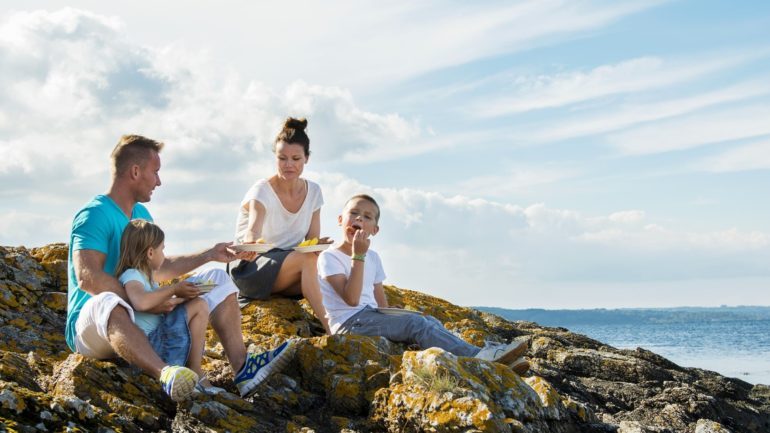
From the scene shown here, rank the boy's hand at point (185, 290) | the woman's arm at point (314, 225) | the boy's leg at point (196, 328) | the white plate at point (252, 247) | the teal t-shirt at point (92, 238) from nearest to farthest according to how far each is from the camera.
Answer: the boy's hand at point (185, 290), the boy's leg at point (196, 328), the teal t-shirt at point (92, 238), the white plate at point (252, 247), the woman's arm at point (314, 225)

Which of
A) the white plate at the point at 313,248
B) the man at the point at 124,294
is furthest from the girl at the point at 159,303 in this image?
the white plate at the point at 313,248

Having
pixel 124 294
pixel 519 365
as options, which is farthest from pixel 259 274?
pixel 519 365

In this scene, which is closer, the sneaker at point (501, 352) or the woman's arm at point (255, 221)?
the sneaker at point (501, 352)

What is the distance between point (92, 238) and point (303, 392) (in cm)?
198

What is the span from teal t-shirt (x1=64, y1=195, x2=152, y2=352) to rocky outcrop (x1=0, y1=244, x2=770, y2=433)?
458 mm

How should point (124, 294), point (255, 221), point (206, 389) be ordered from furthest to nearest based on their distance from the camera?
point (255, 221) → point (124, 294) → point (206, 389)

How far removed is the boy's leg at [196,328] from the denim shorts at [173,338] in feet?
0.10

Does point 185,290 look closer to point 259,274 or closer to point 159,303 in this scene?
point 159,303

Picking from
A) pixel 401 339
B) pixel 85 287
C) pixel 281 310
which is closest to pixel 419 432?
pixel 401 339

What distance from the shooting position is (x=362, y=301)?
26.7 ft

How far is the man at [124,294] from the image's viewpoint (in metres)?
6.16

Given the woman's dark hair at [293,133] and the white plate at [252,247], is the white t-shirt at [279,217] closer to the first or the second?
the woman's dark hair at [293,133]

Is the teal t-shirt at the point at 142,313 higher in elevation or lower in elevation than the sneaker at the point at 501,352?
higher

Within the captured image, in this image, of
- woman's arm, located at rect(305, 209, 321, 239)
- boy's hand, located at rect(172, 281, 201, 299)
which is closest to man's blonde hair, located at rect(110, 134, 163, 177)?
boy's hand, located at rect(172, 281, 201, 299)
